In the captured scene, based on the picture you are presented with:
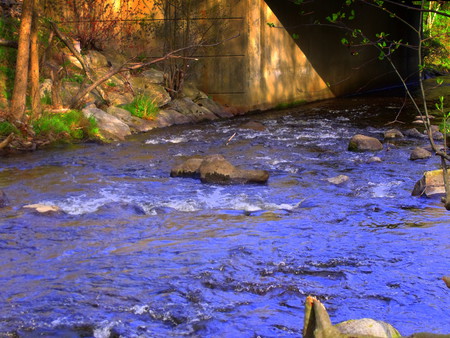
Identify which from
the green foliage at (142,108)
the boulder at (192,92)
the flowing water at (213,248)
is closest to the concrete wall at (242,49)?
the boulder at (192,92)

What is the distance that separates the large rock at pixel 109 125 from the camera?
13.2m

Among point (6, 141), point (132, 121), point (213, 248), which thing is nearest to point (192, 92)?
point (132, 121)

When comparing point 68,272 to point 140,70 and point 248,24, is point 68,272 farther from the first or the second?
point 248,24

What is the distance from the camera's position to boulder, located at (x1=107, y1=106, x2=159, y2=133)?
47.0 feet

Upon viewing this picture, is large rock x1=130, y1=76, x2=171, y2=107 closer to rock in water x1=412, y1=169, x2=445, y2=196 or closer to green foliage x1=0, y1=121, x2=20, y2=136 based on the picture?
green foliage x1=0, y1=121, x2=20, y2=136

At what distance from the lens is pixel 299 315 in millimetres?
4656

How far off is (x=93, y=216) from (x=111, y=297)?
8.55 ft

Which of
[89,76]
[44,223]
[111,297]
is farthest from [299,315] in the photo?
[89,76]

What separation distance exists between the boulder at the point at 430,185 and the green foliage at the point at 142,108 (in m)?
7.99

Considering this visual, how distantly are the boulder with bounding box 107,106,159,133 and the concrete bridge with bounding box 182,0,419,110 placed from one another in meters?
4.00

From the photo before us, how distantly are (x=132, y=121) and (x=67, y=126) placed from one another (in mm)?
2231

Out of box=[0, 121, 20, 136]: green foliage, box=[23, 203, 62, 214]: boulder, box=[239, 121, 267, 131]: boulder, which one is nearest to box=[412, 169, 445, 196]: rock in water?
box=[23, 203, 62, 214]: boulder

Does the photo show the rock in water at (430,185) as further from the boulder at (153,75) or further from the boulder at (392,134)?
the boulder at (153,75)

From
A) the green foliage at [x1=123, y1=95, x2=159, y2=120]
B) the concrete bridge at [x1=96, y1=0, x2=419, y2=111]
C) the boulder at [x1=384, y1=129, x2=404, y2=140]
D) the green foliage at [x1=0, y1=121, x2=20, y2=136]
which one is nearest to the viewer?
the green foliage at [x1=0, y1=121, x2=20, y2=136]
